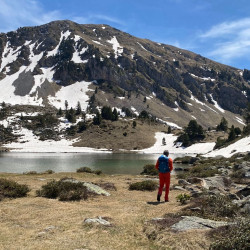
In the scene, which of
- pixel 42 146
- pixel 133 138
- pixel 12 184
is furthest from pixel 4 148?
pixel 12 184

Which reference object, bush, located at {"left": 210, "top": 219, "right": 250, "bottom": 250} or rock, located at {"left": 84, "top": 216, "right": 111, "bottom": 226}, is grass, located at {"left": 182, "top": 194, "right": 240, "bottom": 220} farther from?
rock, located at {"left": 84, "top": 216, "right": 111, "bottom": 226}

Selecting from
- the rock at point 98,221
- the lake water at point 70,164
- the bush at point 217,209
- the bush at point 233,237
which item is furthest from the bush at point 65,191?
the lake water at point 70,164

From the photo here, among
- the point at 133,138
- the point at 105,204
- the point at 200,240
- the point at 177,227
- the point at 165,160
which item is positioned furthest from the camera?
the point at 133,138

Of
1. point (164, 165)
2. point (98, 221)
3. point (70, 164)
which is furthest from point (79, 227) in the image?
point (70, 164)

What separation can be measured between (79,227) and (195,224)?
13.1 ft

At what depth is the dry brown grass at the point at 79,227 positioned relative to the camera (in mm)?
7453

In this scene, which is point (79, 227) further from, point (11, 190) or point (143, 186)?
point (143, 186)

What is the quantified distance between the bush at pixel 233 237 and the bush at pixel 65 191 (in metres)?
8.96

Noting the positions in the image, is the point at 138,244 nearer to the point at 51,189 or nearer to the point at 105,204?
the point at 105,204

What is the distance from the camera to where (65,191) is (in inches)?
595

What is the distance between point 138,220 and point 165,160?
5.44 m

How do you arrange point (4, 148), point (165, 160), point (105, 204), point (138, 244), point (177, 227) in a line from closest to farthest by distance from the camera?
1. point (138, 244)
2. point (177, 227)
3. point (105, 204)
4. point (165, 160)
5. point (4, 148)

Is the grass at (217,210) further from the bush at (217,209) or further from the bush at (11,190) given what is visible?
the bush at (11,190)

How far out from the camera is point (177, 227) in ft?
27.1
